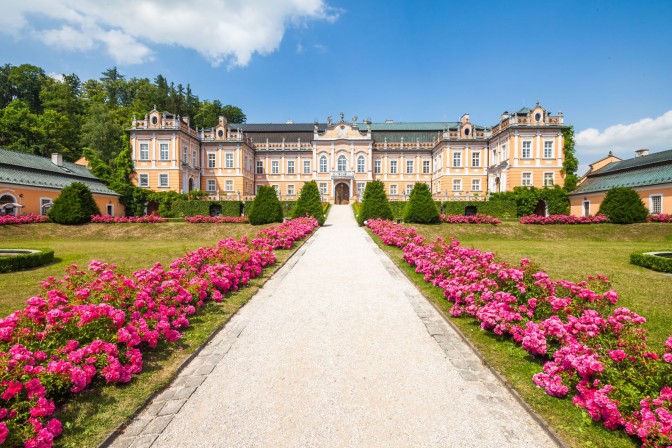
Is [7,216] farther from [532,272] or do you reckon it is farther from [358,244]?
Result: [532,272]

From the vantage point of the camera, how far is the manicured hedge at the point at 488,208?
100 ft

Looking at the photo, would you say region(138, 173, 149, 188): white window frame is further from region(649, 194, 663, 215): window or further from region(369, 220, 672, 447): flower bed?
region(649, 194, 663, 215): window

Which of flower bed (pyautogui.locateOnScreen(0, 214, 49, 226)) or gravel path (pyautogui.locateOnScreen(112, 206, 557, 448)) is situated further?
flower bed (pyautogui.locateOnScreen(0, 214, 49, 226))

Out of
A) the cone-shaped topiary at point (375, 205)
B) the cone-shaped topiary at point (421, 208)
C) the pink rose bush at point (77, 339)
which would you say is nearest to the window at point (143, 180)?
the cone-shaped topiary at point (375, 205)

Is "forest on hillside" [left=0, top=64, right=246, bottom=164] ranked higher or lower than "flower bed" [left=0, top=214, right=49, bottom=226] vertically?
higher

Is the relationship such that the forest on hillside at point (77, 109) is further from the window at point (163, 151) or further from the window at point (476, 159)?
the window at point (476, 159)

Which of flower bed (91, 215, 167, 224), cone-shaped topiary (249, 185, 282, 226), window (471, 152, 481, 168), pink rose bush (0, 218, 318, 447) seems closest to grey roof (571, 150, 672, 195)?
window (471, 152, 481, 168)

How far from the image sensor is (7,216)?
2362 cm

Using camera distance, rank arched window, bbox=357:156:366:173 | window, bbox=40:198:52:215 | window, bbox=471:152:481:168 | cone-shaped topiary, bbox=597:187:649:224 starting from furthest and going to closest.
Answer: arched window, bbox=357:156:366:173
window, bbox=471:152:481:168
window, bbox=40:198:52:215
cone-shaped topiary, bbox=597:187:649:224

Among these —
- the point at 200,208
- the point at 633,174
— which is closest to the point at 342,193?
the point at 200,208

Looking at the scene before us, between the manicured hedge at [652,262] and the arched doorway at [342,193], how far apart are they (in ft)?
125

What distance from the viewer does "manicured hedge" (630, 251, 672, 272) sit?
1100cm

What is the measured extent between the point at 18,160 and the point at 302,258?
29.8 meters

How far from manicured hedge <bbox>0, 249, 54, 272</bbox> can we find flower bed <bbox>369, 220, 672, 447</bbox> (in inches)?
526
